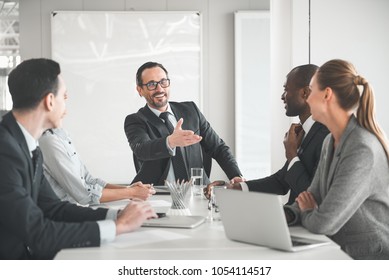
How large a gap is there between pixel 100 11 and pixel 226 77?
5.47ft

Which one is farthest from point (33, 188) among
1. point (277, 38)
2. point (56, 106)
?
point (277, 38)

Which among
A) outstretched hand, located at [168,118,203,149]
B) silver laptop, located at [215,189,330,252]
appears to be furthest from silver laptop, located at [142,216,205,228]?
outstretched hand, located at [168,118,203,149]

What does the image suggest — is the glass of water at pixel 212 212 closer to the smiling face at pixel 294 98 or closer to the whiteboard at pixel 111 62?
the smiling face at pixel 294 98

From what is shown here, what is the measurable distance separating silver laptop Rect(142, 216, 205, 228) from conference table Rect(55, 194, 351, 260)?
48 millimetres

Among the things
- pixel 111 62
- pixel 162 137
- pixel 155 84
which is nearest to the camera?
pixel 162 137

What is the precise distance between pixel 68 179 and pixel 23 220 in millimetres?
1089

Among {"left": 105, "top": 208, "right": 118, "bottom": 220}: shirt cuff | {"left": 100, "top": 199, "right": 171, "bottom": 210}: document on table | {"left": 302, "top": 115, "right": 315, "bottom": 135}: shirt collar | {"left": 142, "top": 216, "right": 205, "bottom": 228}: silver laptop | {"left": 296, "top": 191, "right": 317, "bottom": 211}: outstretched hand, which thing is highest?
{"left": 302, "top": 115, "right": 315, "bottom": 135}: shirt collar

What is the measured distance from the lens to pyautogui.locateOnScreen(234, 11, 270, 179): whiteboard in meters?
6.89

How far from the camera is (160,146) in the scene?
379 centimetres

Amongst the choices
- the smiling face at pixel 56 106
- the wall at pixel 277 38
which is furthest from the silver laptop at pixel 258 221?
the wall at pixel 277 38

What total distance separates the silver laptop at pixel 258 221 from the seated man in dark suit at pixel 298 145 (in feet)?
2.76

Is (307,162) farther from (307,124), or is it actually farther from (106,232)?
(106,232)

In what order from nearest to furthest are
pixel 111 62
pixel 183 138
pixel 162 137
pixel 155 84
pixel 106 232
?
1. pixel 106 232
2. pixel 183 138
3. pixel 162 137
4. pixel 155 84
5. pixel 111 62

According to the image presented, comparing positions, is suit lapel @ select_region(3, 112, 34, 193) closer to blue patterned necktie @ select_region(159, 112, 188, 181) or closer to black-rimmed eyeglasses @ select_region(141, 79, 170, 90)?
blue patterned necktie @ select_region(159, 112, 188, 181)
